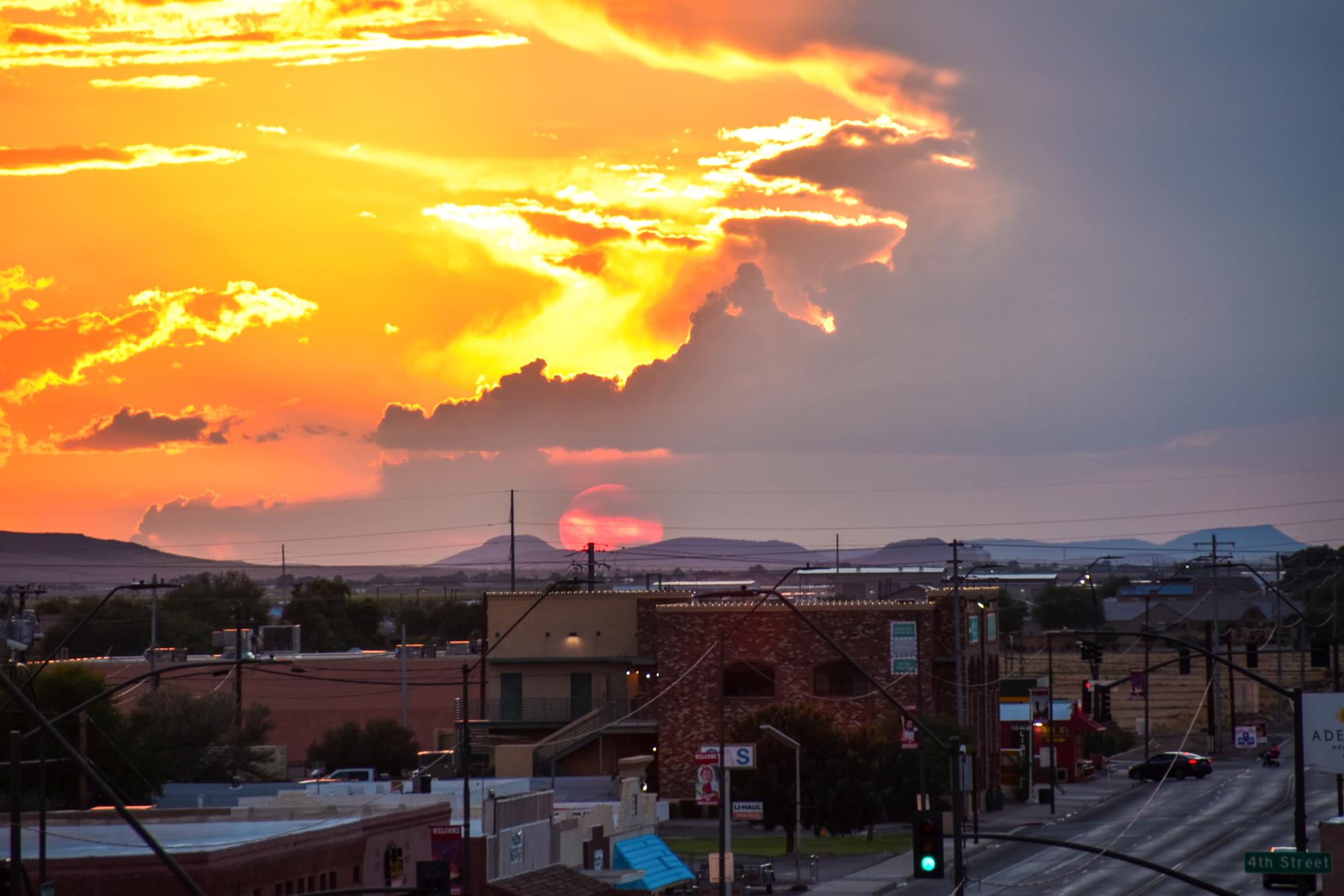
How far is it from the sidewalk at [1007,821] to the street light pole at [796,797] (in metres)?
1.15

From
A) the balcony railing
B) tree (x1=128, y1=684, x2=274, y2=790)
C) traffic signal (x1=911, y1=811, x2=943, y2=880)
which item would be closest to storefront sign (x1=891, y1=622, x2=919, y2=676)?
the balcony railing

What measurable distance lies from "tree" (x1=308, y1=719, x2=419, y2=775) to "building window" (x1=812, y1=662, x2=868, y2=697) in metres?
23.8

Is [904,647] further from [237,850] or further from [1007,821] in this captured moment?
[237,850]

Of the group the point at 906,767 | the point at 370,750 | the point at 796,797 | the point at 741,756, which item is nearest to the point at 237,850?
the point at 741,756

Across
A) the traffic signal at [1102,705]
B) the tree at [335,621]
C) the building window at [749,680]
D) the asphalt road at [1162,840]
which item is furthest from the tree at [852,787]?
the tree at [335,621]

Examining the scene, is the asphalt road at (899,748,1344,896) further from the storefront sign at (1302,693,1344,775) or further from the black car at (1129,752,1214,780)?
the storefront sign at (1302,693,1344,775)

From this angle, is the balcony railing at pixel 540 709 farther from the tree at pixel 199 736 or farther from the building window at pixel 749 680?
the tree at pixel 199 736

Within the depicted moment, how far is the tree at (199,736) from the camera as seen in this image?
8300cm

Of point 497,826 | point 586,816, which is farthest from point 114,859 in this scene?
point 586,816

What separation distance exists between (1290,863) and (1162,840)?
145ft

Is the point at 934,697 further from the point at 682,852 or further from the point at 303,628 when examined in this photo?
the point at 303,628

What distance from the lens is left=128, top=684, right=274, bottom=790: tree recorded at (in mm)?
83000

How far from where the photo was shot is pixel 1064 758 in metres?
107

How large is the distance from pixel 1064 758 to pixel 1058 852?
34.6 metres
